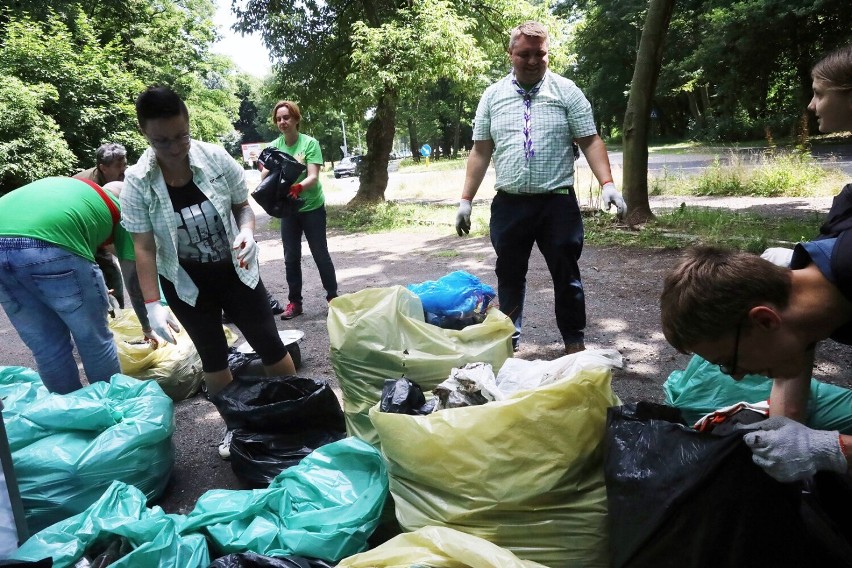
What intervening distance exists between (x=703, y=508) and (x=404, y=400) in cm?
90

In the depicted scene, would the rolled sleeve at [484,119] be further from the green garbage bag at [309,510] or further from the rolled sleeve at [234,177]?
the green garbage bag at [309,510]

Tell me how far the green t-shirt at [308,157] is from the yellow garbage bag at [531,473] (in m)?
3.01

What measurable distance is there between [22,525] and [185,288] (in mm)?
911

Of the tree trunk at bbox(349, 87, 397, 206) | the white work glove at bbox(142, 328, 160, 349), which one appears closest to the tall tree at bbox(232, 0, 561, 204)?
the tree trunk at bbox(349, 87, 397, 206)

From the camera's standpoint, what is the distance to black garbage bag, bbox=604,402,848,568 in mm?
1207

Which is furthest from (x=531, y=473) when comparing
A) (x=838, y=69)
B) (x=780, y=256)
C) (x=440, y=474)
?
(x=838, y=69)

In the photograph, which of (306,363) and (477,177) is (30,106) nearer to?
(306,363)

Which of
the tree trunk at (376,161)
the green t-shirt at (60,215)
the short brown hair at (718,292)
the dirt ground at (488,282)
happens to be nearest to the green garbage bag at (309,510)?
the dirt ground at (488,282)

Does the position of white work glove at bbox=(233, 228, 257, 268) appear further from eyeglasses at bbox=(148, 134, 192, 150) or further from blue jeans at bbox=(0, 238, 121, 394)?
blue jeans at bbox=(0, 238, 121, 394)

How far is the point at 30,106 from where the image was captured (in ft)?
33.3

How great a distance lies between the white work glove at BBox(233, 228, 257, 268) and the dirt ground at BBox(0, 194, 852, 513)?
89cm

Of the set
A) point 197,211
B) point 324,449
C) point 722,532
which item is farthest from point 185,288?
point 722,532

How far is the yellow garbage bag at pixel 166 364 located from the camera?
300cm

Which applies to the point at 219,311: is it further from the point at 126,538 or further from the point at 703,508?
the point at 703,508
